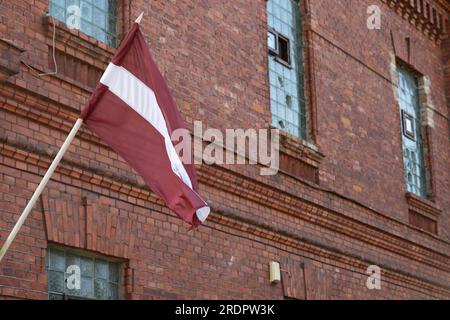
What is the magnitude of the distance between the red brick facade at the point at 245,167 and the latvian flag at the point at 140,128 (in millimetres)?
1477

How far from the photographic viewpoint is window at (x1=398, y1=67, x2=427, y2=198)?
1758cm

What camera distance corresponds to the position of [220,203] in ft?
39.6

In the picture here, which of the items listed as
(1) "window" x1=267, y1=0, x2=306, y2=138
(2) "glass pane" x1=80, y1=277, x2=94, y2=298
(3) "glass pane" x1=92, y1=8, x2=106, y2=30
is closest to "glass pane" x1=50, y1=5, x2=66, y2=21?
(3) "glass pane" x1=92, y1=8, x2=106, y2=30

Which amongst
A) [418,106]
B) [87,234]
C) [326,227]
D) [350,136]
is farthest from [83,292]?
[418,106]

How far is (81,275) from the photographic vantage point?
1018 cm

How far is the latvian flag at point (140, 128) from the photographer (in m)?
8.09

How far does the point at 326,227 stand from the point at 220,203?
108 inches

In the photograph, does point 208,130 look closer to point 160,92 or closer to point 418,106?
point 160,92

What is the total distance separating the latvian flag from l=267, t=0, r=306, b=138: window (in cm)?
559

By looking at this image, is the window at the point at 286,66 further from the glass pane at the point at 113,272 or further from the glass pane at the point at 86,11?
the glass pane at the point at 113,272

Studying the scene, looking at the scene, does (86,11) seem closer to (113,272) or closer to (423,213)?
(113,272)

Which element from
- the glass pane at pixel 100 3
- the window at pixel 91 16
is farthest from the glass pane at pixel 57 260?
the glass pane at pixel 100 3

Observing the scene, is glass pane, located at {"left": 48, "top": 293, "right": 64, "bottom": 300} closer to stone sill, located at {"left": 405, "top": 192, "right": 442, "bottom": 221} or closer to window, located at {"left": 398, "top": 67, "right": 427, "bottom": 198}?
stone sill, located at {"left": 405, "top": 192, "right": 442, "bottom": 221}

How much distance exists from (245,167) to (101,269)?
285 centimetres
